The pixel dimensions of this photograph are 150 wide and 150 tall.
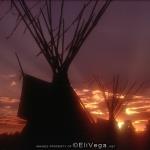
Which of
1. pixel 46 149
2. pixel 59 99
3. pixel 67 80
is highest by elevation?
pixel 67 80

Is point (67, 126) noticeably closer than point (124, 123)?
Yes

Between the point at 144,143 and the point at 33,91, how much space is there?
13969 millimetres

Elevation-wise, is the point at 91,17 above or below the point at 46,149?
above

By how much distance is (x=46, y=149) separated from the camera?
8406mm

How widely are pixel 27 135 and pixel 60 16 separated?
9.56 ft

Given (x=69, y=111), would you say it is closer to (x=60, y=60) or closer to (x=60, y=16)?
(x=60, y=60)

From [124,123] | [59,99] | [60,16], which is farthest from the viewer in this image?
[124,123]

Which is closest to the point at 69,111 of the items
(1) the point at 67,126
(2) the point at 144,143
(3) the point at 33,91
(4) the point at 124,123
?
(1) the point at 67,126

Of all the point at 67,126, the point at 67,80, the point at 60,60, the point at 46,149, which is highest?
the point at 60,60

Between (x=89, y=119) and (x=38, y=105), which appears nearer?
(x=38, y=105)

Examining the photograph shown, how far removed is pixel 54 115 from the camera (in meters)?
8.37

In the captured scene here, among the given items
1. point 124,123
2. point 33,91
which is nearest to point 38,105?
point 33,91

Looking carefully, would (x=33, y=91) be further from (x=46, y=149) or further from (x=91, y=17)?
(x=91, y=17)

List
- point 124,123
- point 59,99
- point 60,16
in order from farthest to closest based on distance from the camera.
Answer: point 124,123 < point 60,16 < point 59,99
